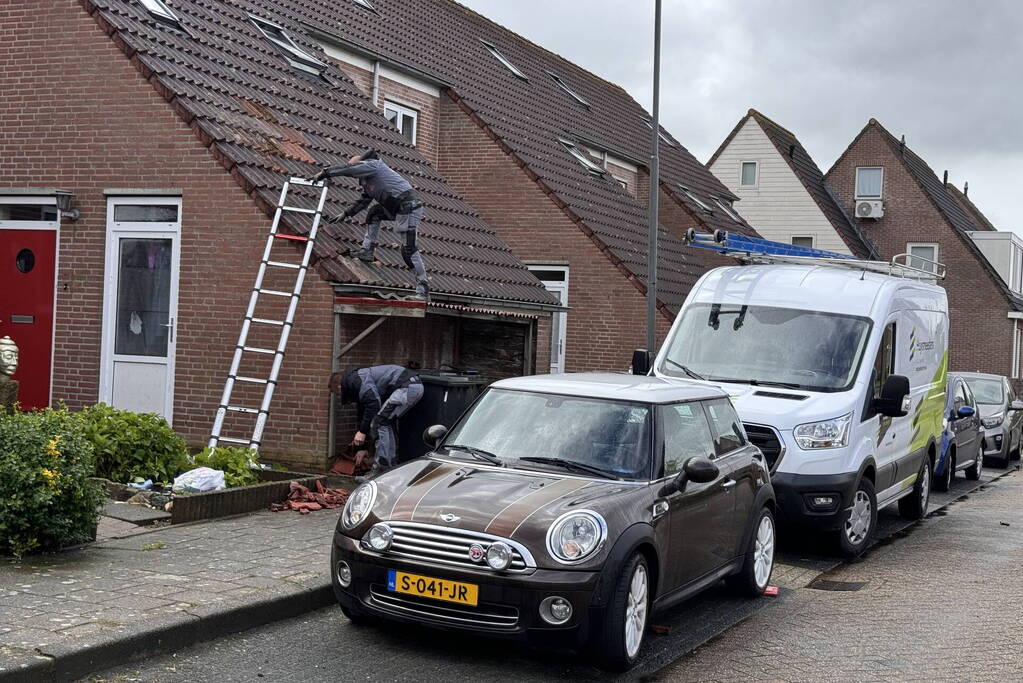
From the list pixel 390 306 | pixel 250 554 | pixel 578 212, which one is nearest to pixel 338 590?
pixel 250 554

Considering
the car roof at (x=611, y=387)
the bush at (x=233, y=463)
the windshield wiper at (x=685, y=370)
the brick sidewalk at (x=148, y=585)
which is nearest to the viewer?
the brick sidewalk at (x=148, y=585)

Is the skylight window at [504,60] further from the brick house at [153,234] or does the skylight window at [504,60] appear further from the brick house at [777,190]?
the brick house at [777,190]

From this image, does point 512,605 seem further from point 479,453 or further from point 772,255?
point 772,255

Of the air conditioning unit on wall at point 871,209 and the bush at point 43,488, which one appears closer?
the bush at point 43,488

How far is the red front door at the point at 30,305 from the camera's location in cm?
1366

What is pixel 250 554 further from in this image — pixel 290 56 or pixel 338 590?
pixel 290 56

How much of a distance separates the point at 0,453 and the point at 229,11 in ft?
34.9

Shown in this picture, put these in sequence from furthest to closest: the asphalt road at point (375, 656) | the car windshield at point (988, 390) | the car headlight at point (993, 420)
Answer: the car windshield at point (988, 390) → the car headlight at point (993, 420) → the asphalt road at point (375, 656)

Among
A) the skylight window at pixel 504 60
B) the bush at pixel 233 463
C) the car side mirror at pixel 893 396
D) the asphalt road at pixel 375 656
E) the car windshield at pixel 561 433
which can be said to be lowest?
the asphalt road at pixel 375 656

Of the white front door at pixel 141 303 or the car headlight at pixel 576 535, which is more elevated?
the white front door at pixel 141 303

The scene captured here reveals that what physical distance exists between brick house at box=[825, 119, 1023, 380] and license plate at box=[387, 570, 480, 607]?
134 ft

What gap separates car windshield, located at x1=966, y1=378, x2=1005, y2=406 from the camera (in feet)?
72.8

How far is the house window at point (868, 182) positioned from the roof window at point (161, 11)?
1480 inches

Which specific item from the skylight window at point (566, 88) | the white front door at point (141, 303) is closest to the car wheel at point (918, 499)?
the white front door at point (141, 303)
